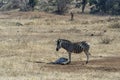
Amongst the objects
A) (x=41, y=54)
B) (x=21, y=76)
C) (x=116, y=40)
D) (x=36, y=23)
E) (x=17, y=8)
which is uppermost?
(x=21, y=76)

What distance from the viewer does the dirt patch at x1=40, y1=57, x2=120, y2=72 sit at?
2056 cm

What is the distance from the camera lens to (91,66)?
21.4 metres

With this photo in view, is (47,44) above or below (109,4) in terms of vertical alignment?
above

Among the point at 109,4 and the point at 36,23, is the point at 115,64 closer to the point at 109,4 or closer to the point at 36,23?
the point at 36,23

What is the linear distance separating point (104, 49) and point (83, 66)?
7.82m

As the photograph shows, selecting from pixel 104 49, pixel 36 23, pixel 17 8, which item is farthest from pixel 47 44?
pixel 17 8

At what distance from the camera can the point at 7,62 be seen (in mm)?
22141

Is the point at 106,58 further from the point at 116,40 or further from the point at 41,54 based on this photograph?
the point at 116,40

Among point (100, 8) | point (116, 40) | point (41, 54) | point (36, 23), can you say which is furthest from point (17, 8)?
point (41, 54)

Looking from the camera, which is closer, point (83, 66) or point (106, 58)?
point (83, 66)

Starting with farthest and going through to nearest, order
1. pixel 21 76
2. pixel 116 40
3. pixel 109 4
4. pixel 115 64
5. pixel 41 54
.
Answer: pixel 109 4
pixel 116 40
pixel 41 54
pixel 115 64
pixel 21 76

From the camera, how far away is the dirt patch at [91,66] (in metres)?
20.6

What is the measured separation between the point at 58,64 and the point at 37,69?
6.93 ft

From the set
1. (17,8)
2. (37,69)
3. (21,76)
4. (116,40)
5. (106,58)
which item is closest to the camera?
(21,76)
